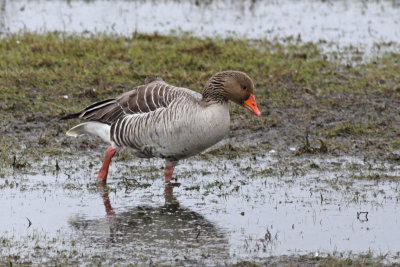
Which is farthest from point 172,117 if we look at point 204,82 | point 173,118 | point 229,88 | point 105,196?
point 204,82

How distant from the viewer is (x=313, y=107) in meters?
11.8

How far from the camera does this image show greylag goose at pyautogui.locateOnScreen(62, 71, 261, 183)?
27.4ft

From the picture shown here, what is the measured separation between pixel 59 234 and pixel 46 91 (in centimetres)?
547

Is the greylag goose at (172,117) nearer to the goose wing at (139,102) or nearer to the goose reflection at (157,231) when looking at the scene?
the goose wing at (139,102)

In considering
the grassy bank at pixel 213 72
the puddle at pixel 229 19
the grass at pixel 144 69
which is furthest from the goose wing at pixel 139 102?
the puddle at pixel 229 19

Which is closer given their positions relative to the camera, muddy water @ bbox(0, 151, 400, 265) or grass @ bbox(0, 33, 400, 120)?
muddy water @ bbox(0, 151, 400, 265)

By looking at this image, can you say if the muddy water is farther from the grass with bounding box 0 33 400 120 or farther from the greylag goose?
the grass with bounding box 0 33 400 120

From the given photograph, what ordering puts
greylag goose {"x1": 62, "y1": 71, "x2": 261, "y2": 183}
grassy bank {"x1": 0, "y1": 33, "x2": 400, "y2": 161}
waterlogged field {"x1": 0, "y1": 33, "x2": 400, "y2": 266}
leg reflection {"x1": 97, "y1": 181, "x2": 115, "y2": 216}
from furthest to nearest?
grassy bank {"x1": 0, "y1": 33, "x2": 400, "y2": 161} → greylag goose {"x1": 62, "y1": 71, "x2": 261, "y2": 183} → leg reflection {"x1": 97, "y1": 181, "x2": 115, "y2": 216} → waterlogged field {"x1": 0, "y1": 33, "x2": 400, "y2": 266}

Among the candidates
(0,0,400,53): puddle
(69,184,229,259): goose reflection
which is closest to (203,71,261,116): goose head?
(69,184,229,259): goose reflection

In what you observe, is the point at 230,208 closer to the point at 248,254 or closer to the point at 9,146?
the point at 248,254

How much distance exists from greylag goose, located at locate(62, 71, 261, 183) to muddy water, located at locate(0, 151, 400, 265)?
48cm

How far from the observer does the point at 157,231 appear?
7.14m

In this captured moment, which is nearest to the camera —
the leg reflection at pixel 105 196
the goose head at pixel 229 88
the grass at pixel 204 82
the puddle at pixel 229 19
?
the leg reflection at pixel 105 196

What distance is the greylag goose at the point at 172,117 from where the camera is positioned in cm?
834
